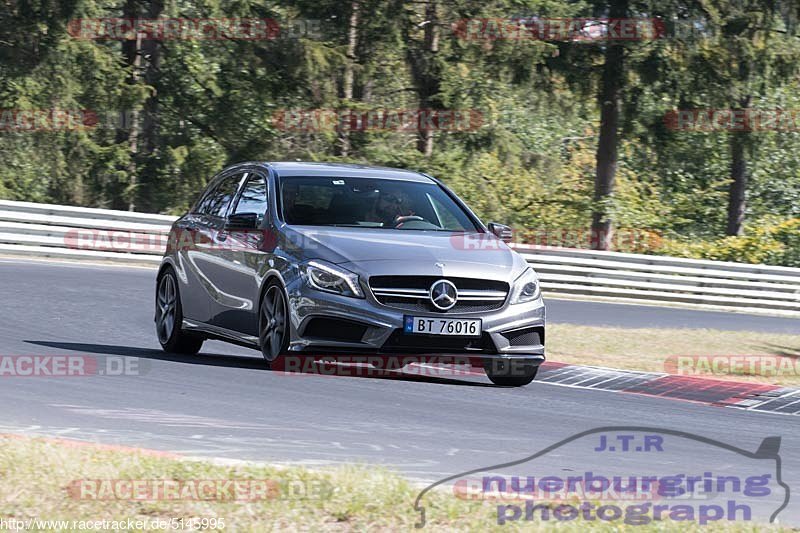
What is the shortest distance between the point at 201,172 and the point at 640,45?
10.9 meters

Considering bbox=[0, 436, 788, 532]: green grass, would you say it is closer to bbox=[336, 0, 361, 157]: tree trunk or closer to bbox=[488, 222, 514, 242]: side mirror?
bbox=[488, 222, 514, 242]: side mirror

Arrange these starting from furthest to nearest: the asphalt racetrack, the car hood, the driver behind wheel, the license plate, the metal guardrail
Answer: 1. the metal guardrail
2. the driver behind wheel
3. the car hood
4. the license plate
5. the asphalt racetrack

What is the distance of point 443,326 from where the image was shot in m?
9.70

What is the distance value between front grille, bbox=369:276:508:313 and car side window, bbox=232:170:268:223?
1587 millimetres

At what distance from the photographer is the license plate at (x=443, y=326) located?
9633 millimetres

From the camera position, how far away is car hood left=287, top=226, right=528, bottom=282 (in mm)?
9734

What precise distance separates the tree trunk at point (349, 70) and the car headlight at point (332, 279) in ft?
70.9

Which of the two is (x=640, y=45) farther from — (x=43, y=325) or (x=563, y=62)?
(x=43, y=325)

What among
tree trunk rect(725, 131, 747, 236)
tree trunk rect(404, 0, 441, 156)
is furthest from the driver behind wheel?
tree trunk rect(725, 131, 747, 236)

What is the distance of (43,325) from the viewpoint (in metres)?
13.6

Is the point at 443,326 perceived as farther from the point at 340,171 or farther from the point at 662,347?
the point at 662,347

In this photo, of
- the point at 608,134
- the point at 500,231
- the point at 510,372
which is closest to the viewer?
the point at 510,372

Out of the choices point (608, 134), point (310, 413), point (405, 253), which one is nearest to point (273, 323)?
point (405, 253)

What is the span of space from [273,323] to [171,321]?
216cm
